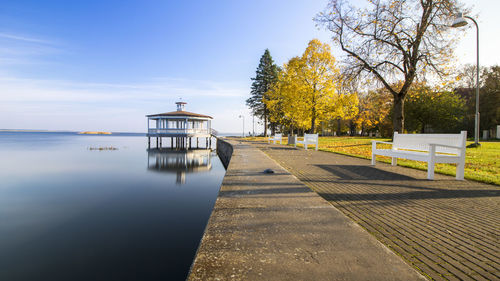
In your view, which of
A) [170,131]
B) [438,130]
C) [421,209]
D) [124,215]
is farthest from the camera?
[438,130]

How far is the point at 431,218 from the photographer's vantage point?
2.89m

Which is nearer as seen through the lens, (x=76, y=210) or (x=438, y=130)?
(x=76, y=210)

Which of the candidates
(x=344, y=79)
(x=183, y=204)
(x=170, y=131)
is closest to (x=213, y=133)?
(x=170, y=131)

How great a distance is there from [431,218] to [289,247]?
2.19 meters

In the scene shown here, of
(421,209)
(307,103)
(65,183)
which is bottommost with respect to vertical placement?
(65,183)

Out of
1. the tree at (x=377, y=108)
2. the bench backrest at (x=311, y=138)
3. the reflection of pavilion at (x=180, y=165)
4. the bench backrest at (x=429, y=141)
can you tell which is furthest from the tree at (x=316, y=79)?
the tree at (x=377, y=108)

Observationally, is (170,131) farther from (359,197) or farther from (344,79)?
(359,197)

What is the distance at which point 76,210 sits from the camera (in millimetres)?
7414

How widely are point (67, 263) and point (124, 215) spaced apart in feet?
8.03

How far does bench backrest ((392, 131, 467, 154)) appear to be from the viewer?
546 cm

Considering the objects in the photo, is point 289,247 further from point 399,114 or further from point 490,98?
point 490,98

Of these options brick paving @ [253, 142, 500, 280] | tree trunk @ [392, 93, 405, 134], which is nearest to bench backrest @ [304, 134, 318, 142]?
tree trunk @ [392, 93, 405, 134]

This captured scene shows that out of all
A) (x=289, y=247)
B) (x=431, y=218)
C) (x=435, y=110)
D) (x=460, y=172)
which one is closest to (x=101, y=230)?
(x=289, y=247)

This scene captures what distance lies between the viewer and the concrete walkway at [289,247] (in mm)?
1465
